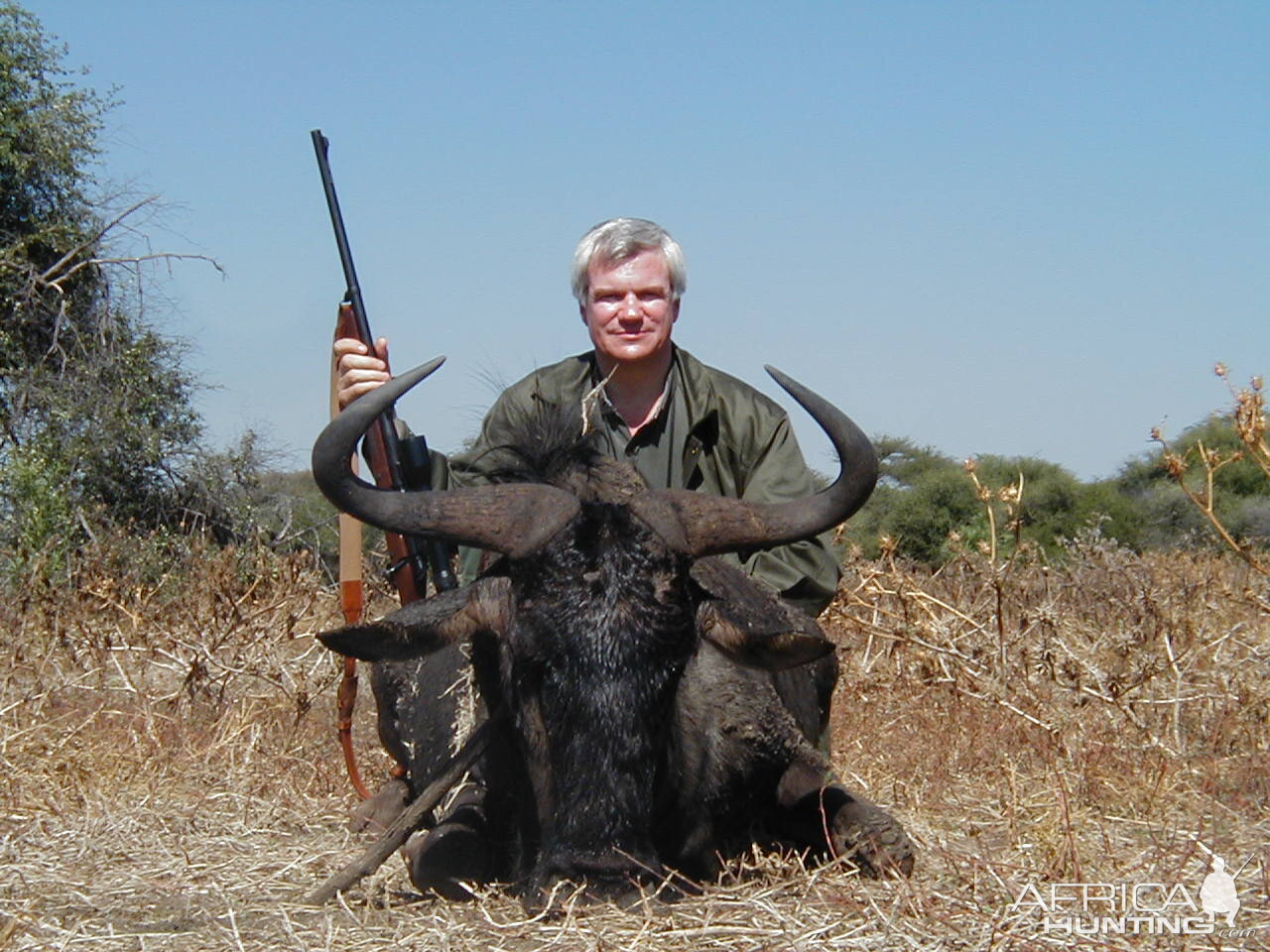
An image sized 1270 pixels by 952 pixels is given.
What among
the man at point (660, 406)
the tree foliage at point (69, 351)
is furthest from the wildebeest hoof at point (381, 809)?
the tree foliage at point (69, 351)

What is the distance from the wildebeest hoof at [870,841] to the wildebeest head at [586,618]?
22.1 inches

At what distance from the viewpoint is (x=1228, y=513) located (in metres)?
19.7

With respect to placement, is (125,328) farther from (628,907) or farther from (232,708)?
(628,907)

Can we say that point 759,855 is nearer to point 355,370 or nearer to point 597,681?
point 597,681

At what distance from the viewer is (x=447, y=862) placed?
14.7ft

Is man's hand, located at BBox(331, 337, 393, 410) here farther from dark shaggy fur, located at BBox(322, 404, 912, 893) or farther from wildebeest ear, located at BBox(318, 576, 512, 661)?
wildebeest ear, located at BBox(318, 576, 512, 661)

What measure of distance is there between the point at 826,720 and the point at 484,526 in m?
2.04

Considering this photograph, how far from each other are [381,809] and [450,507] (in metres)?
1.73

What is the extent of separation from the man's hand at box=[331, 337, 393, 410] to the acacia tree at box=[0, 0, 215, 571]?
8.23 m

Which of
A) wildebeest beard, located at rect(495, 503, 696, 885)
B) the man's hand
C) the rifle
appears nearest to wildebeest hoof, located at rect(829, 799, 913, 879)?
wildebeest beard, located at rect(495, 503, 696, 885)

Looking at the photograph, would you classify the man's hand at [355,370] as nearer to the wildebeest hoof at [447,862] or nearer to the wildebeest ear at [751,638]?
the wildebeest ear at [751,638]

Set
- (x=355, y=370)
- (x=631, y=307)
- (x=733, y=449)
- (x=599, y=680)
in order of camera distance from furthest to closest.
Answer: (x=733, y=449) < (x=631, y=307) < (x=355, y=370) < (x=599, y=680)

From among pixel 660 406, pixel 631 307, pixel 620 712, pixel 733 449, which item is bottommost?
pixel 620 712

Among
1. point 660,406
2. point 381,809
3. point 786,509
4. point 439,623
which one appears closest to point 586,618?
point 439,623
